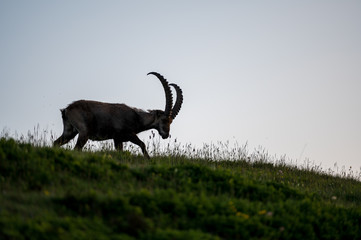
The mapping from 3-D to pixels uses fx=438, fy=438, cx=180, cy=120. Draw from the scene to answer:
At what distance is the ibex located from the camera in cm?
1264

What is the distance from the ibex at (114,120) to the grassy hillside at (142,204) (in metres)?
4.06

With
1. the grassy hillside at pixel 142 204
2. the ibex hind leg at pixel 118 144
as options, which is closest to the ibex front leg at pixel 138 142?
the ibex hind leg at pixel 118 144

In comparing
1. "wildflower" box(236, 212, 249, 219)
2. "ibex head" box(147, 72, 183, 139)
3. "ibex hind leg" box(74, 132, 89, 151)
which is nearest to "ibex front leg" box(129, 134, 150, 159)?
"ibex head" box(147, 72, 183, 139)

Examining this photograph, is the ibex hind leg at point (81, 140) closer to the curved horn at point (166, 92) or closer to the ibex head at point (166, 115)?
the ibex head at point (166, 115)

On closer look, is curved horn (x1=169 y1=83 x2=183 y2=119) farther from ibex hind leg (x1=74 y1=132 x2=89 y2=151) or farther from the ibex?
ibex hind leg (x1=74 y1=132 x2=89 y2=151)

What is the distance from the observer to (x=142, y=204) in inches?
256

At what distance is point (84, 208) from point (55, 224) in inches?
27.9

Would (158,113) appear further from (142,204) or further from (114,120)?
(142,204)

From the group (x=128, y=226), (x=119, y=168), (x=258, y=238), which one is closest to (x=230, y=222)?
(x=258, y=238)

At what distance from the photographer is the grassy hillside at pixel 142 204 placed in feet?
18.9

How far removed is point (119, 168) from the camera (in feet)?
27.7

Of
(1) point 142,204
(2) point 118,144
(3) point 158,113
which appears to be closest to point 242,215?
(1) point 142,204

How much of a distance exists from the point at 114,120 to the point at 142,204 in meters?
7.12

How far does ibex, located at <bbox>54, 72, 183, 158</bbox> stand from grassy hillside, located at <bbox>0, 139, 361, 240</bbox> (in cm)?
406
